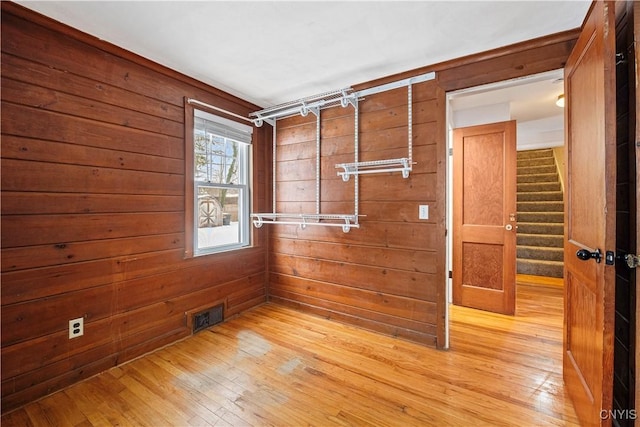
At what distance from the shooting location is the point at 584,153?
4.71ft

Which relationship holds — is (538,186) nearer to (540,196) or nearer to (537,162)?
(540,196)

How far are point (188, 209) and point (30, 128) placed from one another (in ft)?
3.50

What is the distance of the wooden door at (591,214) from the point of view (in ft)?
3.82

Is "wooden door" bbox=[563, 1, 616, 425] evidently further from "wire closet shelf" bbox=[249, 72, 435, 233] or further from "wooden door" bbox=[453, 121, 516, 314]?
"wooden door" bbox=[453, 121, 516, 314]

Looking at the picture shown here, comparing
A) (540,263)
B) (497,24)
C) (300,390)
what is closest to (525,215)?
(540,263)

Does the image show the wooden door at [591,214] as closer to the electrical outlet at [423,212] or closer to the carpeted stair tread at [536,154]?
the electrical outlet at [423,212]

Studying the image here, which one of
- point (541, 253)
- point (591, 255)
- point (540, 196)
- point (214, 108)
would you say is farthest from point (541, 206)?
point (214, 108)

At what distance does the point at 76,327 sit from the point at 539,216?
624 cm

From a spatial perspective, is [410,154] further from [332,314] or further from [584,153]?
[332,314]

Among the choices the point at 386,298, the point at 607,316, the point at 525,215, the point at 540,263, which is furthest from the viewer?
the point at 525,215

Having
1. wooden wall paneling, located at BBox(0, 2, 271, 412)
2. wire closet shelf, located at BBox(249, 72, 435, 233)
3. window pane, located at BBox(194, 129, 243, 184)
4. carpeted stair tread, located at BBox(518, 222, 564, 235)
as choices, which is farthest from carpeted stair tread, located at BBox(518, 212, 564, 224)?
wooden wall paneling, located at BBox(0, 2, 271, 412)

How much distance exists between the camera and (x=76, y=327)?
6.06 ft

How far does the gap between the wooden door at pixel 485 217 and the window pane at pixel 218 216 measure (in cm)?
243

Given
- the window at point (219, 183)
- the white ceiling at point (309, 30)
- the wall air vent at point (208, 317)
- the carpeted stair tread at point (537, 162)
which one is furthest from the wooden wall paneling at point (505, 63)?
the carpeted stair tread at point (537, 162)
